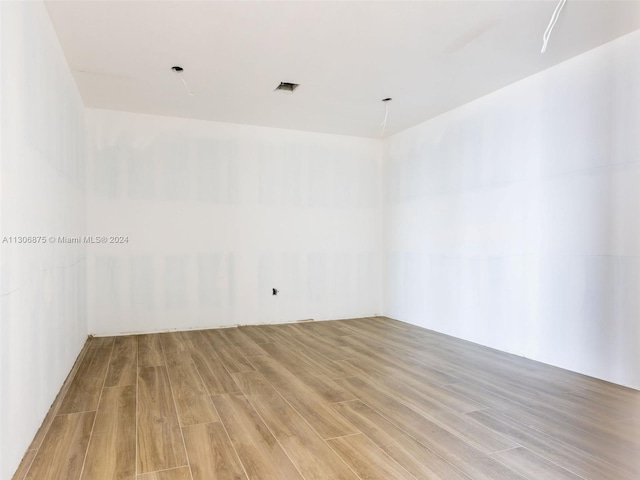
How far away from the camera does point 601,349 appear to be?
3029 millimetres

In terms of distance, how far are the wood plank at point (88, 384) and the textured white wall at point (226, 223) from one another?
1.02 meters

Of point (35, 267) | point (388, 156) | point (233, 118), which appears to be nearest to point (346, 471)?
point (35, 267)

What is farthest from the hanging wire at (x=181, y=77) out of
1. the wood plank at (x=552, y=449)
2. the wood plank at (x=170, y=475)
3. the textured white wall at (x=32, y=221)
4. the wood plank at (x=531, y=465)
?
the wood plank at (x=531, y=465)

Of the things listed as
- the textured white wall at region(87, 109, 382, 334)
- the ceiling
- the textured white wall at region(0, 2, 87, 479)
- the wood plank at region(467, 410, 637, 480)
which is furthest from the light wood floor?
the ceiling

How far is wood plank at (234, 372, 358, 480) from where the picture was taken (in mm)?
1804

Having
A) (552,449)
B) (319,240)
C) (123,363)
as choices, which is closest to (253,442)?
(552,449)

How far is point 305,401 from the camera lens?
261 cm

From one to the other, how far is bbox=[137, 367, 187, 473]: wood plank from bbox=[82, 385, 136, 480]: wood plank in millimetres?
44

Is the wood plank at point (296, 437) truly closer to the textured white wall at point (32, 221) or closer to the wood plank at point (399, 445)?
the wood plank at point (399, 445)

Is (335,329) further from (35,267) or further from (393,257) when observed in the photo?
(35,267)

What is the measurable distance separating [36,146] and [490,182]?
3.84m

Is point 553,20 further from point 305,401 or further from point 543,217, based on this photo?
point 305,401

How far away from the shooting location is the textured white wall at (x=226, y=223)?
181 inches

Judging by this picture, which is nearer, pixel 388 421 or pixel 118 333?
pixel 388 421
